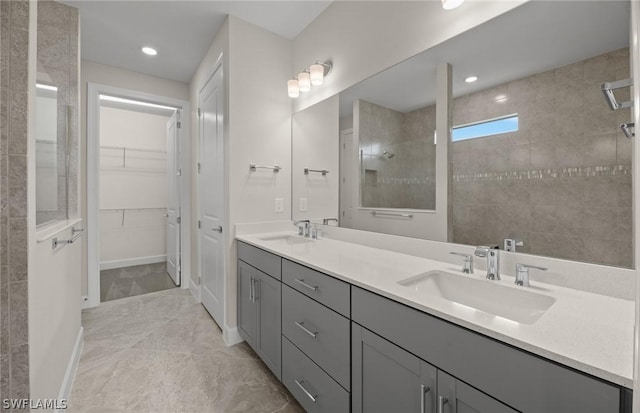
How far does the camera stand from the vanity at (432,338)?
0.59 meters

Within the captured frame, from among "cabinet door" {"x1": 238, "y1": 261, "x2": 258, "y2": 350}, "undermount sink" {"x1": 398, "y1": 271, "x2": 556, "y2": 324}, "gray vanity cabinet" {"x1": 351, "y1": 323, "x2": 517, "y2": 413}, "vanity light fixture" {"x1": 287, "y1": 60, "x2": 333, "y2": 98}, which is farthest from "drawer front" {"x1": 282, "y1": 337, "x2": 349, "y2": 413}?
"vanity light fixture" {"x1": 287, "y1": 60, "x2": 333, "y2": 98}

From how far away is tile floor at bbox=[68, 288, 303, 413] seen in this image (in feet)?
5.09

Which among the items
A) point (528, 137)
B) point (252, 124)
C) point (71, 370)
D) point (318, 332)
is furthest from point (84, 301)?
point (528, 137)

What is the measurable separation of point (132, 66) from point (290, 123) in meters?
2.01

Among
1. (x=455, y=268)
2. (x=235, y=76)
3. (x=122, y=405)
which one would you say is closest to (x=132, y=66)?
(x=235, y=76)

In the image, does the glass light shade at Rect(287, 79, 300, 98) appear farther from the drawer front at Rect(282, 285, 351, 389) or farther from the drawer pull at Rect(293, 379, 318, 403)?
the drawer pull at Rect(293, 379, 318, 403)

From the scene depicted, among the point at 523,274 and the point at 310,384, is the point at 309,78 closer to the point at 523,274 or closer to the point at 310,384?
the point at 523,274

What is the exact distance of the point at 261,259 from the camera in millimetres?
1788

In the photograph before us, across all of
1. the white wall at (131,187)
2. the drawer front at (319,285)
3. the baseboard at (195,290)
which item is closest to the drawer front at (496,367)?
the drawer front at (319,285)

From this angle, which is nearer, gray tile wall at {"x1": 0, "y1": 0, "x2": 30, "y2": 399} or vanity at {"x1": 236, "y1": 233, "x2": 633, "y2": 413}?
vanity at {"x1": 236, "y1": 233, "x2": 633, "y2": 413}

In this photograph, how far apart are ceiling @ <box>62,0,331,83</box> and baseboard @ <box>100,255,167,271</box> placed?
3.05 m

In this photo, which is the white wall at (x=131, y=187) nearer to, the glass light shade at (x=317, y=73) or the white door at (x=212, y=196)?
the white door at (x=212, y=196)

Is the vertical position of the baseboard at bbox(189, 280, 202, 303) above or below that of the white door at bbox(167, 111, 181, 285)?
below

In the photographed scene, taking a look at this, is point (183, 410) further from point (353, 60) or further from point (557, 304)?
point (353, 60)
